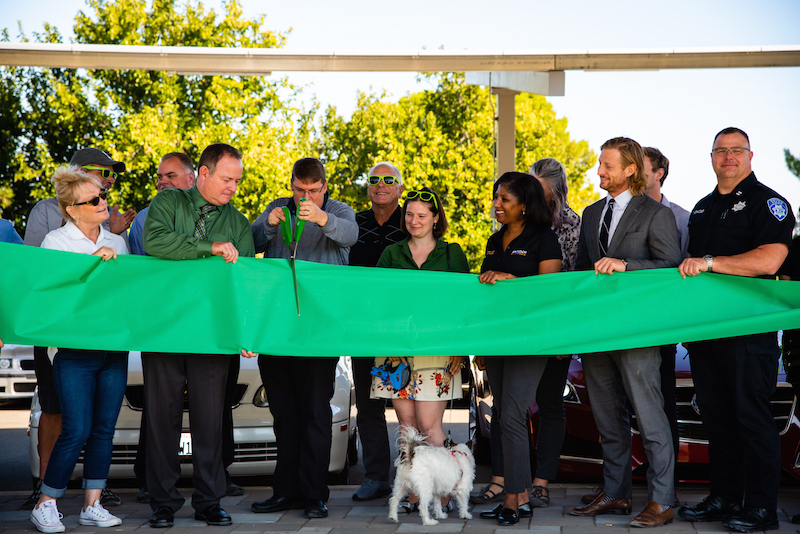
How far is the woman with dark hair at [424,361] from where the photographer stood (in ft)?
15.5

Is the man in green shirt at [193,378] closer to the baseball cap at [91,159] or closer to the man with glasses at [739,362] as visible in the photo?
the baseball cap at [91,159]

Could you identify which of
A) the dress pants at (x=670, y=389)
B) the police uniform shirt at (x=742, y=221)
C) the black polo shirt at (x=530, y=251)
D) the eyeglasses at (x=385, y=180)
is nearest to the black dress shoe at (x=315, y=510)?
the black polo shirt at (x=530, y=251)

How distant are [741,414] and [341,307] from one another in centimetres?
239

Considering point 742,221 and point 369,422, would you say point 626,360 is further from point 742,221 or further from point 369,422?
point 369,422

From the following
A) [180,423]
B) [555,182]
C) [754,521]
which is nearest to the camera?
[754,521]

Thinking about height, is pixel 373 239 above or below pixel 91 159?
below

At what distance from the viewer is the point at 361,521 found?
4.60 m

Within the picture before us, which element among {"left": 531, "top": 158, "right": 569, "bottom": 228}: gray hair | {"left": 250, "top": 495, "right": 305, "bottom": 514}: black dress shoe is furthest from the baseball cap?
{"left": 531, "top": 158, "right": 569, "bottom": 228}: gray hair

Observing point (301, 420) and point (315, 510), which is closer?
point (315, 510)

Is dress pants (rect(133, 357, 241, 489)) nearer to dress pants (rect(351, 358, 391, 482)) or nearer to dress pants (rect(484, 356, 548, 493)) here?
dress pants (rect(351, 358, 391, 482))

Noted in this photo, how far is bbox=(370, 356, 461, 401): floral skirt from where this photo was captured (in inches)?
186

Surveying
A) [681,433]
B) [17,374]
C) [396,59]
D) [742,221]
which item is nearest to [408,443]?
[681,433]

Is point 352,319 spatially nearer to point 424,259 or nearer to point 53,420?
point 424,259

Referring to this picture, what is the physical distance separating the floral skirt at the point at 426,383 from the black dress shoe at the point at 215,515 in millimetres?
1139
